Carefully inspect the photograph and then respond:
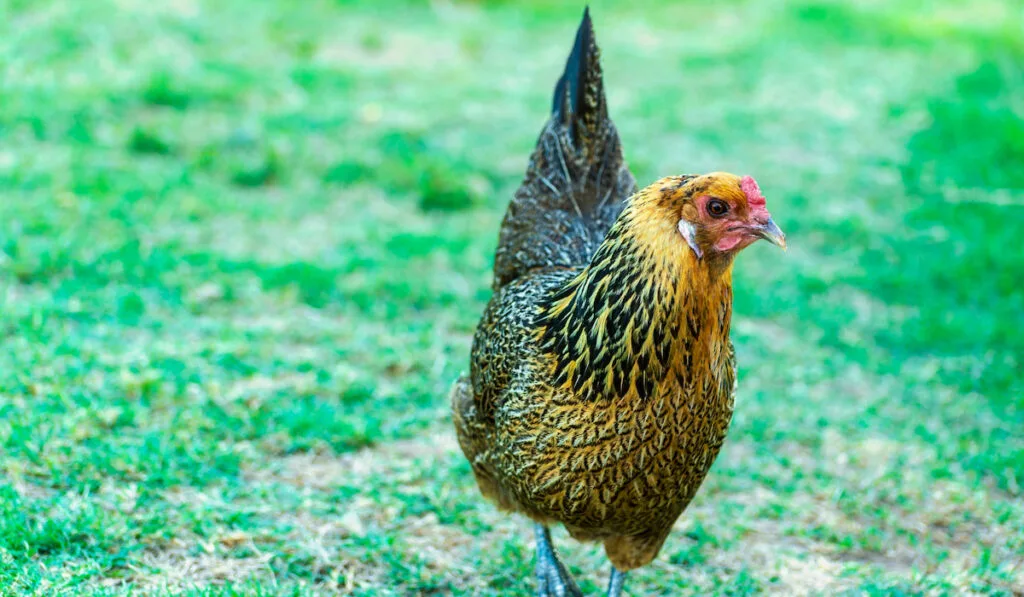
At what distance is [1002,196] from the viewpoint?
25.2 feet

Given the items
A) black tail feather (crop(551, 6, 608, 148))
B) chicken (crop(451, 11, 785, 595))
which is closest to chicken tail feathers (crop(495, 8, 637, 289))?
black tail feather (crop(551, 6, 608, 148))

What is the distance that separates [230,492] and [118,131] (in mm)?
4455

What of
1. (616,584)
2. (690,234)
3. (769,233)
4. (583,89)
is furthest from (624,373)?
(583,89)

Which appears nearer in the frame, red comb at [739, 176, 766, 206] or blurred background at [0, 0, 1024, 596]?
red comb at [739, 176, 766, 206]

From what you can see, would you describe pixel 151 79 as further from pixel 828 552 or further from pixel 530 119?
pixel 828 552

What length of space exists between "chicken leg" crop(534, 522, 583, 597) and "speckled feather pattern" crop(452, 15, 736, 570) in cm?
19

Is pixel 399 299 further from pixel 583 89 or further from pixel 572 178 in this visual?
pixel 583 89

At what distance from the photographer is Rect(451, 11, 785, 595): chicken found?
Result: 8.80ft

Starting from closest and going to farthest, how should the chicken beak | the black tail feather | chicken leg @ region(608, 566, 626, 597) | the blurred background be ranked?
the chicken beak < chicken leg @ region(608, 566, 626, 597) < the blurred background < the black tail feather

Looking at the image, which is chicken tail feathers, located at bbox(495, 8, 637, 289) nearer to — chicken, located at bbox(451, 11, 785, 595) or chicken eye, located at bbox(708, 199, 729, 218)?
chicken, located at bbox(451, 11, 785, 595)

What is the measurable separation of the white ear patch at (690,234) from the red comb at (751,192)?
6.4 inches

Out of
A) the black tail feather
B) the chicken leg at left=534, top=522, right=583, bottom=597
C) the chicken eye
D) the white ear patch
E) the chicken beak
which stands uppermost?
the black tail feather

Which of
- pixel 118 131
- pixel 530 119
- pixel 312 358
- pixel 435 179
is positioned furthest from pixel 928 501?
pixel 118 131

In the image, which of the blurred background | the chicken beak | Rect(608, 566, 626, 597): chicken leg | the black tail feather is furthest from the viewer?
the black tail feather
